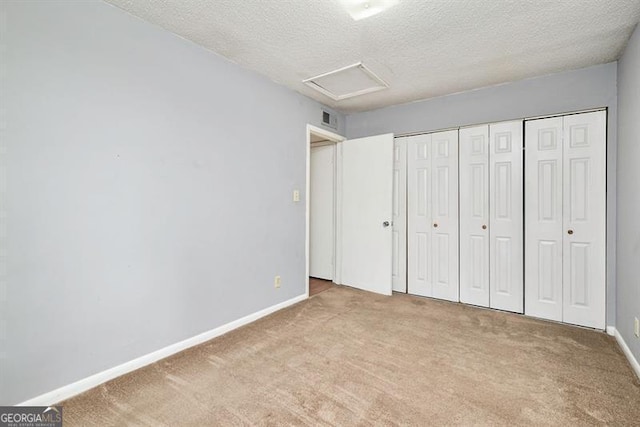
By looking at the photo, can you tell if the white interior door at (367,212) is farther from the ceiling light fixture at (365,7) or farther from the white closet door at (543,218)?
the ceiling light fixture at (365,7)

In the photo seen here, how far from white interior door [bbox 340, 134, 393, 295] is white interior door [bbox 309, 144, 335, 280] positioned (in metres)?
0.25

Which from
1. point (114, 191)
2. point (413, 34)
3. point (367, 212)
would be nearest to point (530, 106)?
point (413, 34)

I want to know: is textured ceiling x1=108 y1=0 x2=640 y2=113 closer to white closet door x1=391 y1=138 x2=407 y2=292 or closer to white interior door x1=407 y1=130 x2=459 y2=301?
white interior door x1=407 y1=130 x2=459 y2=301

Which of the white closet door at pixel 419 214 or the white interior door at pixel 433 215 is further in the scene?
the white closet door at pixel 419 214

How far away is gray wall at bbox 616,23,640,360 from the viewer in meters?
2.03

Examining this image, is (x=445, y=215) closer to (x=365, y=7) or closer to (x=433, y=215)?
(x=433, y=215)

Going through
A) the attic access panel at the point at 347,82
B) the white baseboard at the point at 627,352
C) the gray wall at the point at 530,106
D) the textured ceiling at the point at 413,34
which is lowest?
the white baseboard at the point at 627,352

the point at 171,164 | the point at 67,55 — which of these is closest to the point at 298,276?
the point at 171,164

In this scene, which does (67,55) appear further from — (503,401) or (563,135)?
(563,135)

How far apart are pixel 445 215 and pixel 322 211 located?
1753mm

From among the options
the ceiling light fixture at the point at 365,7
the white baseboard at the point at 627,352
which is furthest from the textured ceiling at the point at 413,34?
the white baseboard at the point at 627,352

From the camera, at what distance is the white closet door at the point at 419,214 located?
3.55m

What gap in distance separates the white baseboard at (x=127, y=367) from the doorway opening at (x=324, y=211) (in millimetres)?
1583

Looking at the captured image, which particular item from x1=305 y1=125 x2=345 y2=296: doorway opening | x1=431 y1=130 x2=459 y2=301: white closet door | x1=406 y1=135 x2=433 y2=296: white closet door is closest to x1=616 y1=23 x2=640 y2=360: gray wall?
x1=431 y1=130 x2=459 y2=301: white closet door
